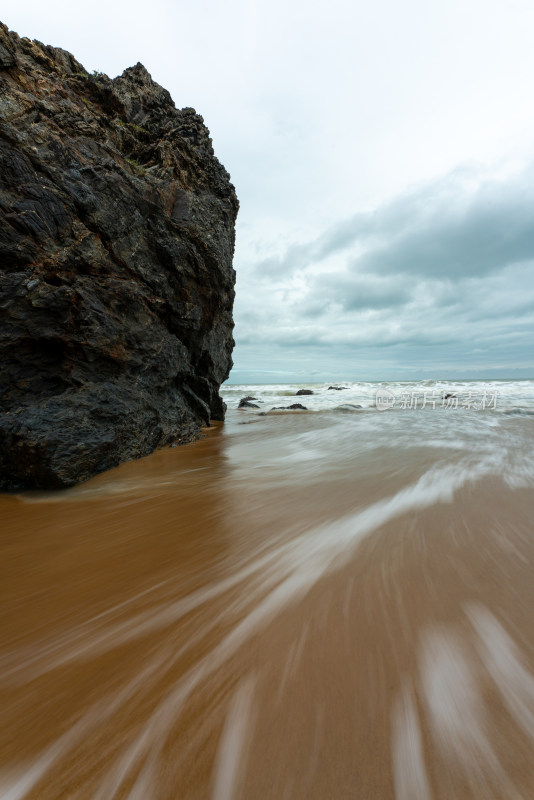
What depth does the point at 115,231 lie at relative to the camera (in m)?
4.51

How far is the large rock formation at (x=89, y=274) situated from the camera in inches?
131

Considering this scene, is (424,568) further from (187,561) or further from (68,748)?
(68,748)

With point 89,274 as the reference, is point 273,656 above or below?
below

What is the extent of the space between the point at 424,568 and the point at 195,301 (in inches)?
236

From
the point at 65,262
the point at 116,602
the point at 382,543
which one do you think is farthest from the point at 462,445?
the point at 65,262

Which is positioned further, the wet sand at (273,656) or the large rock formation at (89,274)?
the large rock formation at (89,274)

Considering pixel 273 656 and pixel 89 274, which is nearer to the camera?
pixel 273 656

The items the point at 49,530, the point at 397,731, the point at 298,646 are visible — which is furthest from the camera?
the point at 49,530

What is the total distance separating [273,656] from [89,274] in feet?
15.2

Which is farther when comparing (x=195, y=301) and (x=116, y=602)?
(x=195, y=301)

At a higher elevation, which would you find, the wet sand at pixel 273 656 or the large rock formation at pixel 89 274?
the large rock formation at pixel 89 274

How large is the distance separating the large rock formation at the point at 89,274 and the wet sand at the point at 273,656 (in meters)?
1.46

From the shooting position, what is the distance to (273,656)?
999 mm

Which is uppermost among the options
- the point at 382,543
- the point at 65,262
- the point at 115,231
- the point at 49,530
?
the point at 115,231
